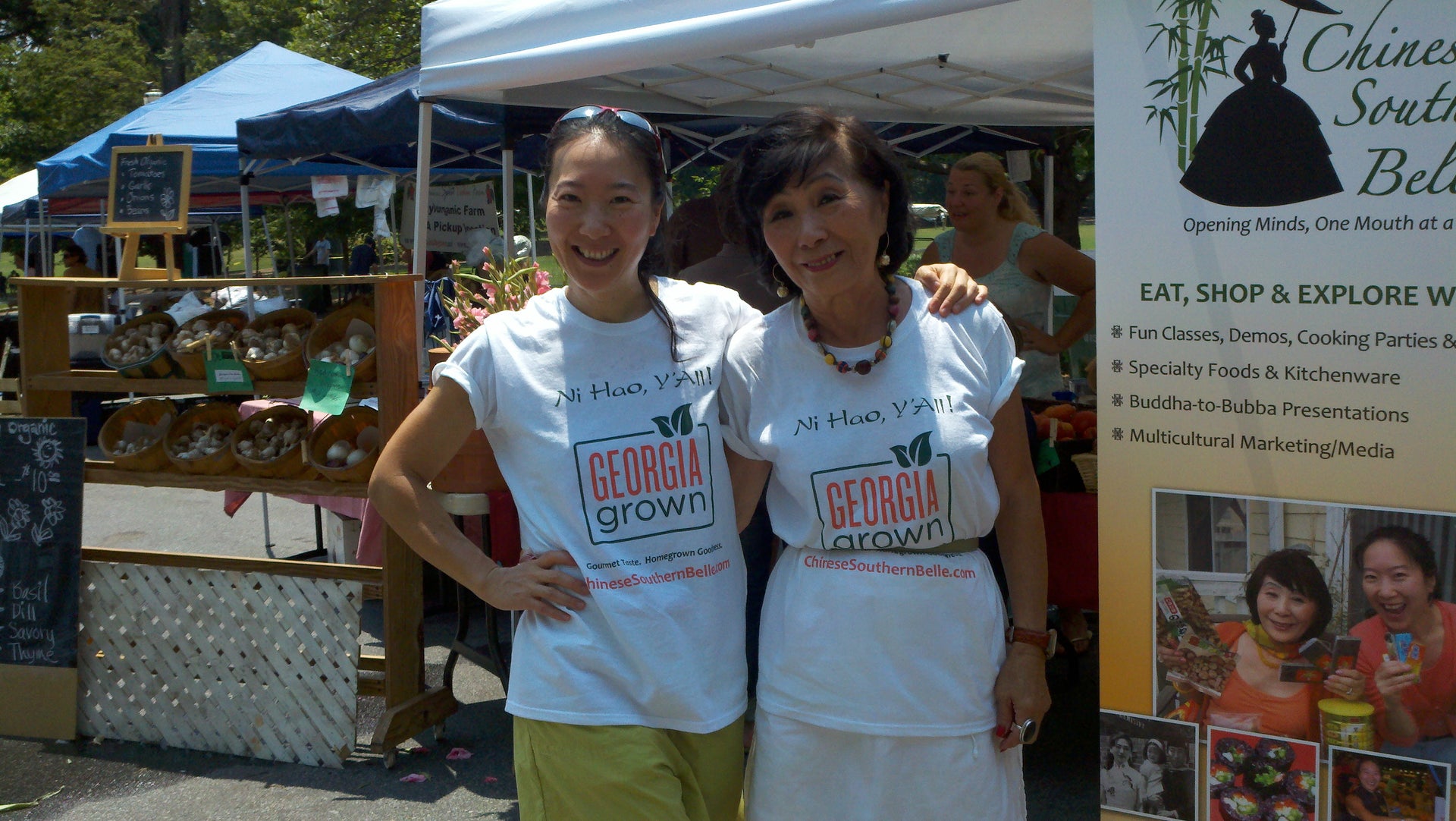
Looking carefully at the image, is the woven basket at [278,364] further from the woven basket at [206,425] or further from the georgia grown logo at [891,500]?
the georgia grown logo at [891,500]

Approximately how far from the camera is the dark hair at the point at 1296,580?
1992 millimetres

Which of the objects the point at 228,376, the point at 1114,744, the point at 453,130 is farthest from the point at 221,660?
the point at 1114,744

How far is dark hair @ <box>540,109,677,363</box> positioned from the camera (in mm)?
1882

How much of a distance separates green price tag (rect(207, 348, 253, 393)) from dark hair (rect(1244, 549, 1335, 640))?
322cm

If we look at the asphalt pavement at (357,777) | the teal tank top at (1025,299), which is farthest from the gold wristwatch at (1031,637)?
the teal tank top at (1025,299)

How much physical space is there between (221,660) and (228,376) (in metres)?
0.99

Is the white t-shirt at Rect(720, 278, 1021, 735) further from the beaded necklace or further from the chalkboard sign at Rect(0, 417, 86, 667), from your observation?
the chalkboard sign at Rect(0, 417, 86, 667)

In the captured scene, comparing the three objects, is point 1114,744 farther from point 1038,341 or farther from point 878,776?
point 1038,341

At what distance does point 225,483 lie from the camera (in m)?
4.08

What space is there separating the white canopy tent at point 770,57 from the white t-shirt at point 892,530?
1027mm

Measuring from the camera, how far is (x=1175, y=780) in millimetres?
2176

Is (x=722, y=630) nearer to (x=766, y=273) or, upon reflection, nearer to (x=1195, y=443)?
(x=766, y=273)

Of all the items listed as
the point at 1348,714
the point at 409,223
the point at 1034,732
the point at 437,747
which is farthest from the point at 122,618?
the point at 409,223

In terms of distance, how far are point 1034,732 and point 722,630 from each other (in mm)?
516
